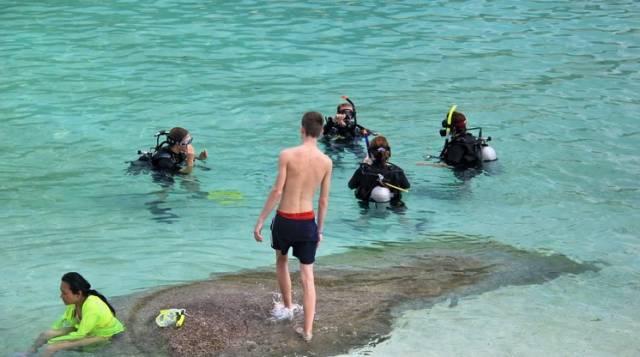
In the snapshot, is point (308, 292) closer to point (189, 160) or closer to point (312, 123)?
point (312, 123)

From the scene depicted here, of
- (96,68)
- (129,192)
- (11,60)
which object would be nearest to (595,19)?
(96,68)

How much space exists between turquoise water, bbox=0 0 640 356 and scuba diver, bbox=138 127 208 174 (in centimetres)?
34

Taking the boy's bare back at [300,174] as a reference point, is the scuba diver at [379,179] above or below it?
below

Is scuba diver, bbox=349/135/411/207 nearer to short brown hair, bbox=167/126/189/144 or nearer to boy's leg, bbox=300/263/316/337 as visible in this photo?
short brown hair, bbox=167/126/189/144

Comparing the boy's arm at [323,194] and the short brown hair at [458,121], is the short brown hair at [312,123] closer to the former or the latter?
the boy's arm at [323,194]

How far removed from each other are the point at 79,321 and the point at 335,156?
21.3 ft

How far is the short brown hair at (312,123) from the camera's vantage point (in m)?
7.07

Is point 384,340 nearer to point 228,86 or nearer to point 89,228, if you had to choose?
point 89,228

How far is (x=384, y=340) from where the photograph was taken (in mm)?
7551

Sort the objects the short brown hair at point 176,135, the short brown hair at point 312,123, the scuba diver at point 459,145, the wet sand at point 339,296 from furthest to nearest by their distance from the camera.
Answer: the scuba diver at point 459,145 → the short brown hair at point 176,135 → the wet sand at point 339,296 → the short brown hair at point 312,123

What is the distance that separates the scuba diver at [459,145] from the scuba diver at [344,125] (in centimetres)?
134

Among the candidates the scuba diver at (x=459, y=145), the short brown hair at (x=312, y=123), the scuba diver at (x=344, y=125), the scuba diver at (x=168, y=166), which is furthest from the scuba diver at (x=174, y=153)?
the short brown hair at (x=312, y=123)

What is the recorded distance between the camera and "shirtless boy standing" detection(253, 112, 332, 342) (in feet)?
23.4

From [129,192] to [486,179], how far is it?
470 cm
